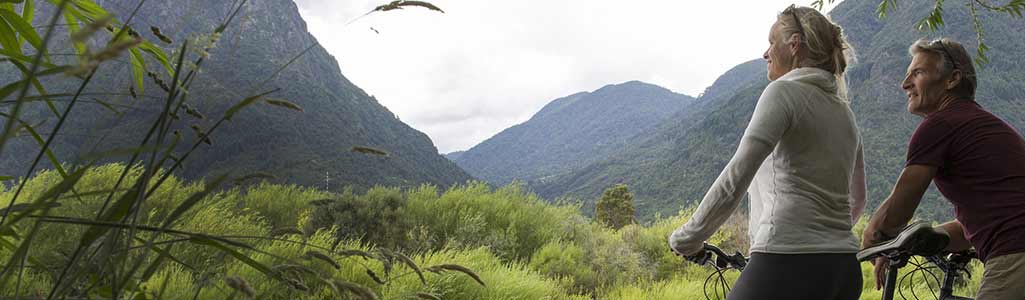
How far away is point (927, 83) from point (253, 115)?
27.9 ft

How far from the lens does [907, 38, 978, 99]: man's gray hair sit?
2.25m

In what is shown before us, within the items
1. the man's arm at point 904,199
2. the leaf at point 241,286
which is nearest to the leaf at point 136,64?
the leaf at point 241,286

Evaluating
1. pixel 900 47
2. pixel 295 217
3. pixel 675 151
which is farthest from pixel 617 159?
pixel 295 217

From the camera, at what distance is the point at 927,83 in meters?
2.29

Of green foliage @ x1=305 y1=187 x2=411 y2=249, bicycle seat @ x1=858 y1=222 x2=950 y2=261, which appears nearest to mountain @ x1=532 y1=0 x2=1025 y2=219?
green foliage @ x1=305 y1=187 x2=411 y2=249

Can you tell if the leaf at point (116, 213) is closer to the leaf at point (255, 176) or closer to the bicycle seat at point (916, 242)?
the leaf at point (255, 176)

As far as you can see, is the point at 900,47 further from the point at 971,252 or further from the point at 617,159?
the point at 971,252

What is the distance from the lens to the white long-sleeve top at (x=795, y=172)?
5.30ft

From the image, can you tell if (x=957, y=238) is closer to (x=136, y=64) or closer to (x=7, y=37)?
(x=136, y=64)

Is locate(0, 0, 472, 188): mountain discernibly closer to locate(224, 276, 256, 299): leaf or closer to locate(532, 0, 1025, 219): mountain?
locate(224, 276, 256, 299): leaf

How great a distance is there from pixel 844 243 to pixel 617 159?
123 m

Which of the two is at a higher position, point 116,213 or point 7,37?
point 7,37

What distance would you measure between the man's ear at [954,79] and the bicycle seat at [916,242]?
589 mm

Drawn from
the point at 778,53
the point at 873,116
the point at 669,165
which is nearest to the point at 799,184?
the point at 778,53
